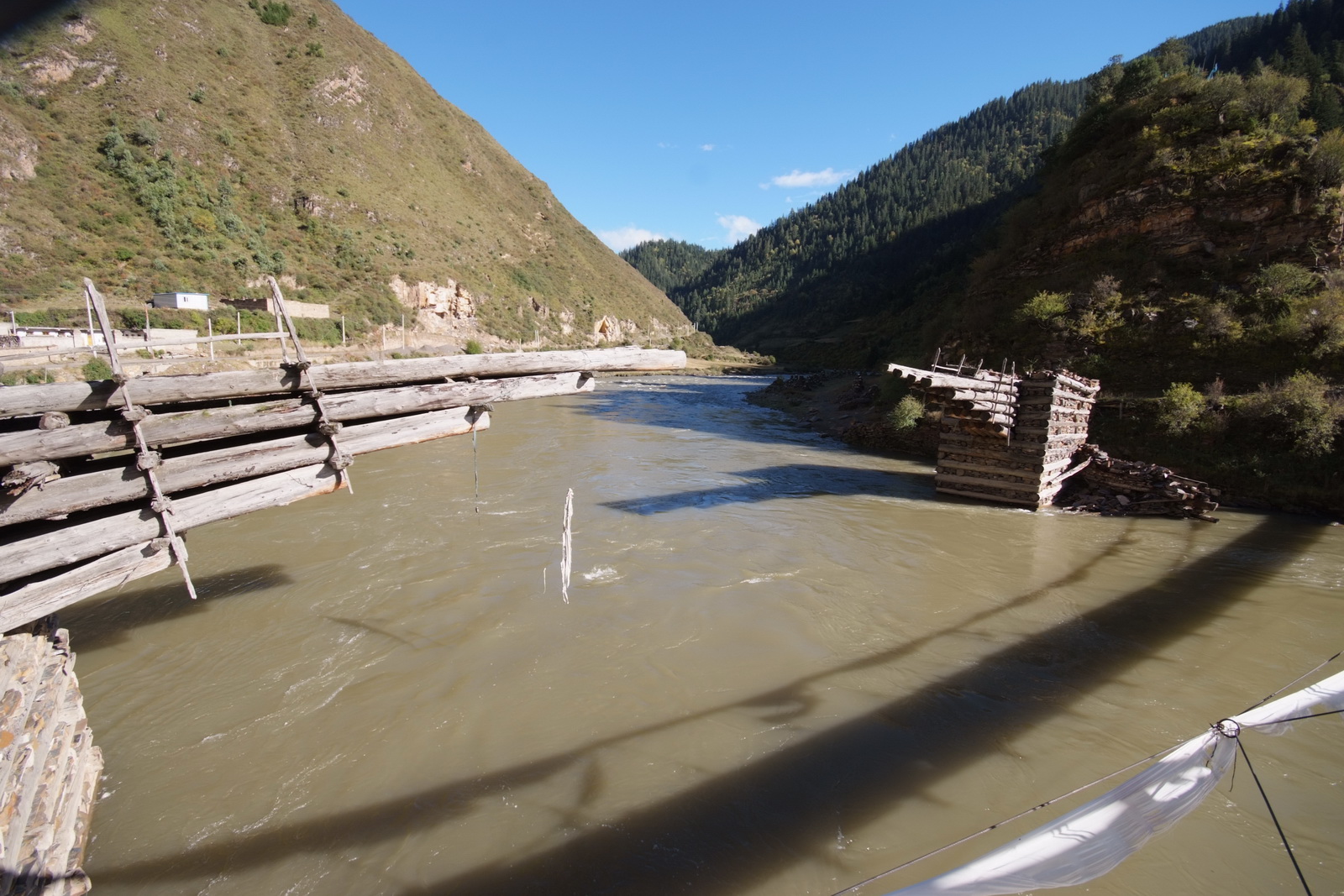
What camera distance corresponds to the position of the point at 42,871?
3.11m

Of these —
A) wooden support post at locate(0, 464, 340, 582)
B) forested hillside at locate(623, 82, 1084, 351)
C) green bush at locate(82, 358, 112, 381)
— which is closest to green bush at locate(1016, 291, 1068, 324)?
wooden support post at locate(0, 464, 340, 582)

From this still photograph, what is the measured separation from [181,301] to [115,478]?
1319 inches

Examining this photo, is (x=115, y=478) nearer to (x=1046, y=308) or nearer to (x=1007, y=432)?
(x=1007, y=432)

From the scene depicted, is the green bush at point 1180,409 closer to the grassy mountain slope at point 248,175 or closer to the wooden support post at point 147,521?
the wooden support post at point 147,521

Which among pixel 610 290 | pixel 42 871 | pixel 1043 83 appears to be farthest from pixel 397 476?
pixel 1043 83

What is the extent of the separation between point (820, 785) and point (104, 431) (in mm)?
5878

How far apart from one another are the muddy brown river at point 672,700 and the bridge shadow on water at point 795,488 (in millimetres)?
1635

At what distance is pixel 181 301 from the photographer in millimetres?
29484

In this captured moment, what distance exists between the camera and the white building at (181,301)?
1154 inches

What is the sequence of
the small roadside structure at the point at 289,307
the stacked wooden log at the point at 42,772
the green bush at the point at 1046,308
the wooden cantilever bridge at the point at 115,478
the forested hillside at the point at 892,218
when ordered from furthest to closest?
the forested hillside at the point at 892,218 < the small roadside structure at the point at 289,307 < the green bush at the point at 1046,308 < the wooden cantilever bridge at the point at 115,478 < the stacked wooden log at the point at 42,772

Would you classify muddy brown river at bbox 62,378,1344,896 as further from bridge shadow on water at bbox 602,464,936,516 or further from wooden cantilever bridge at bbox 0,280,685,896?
bridge shadow on water at bbox 602,464,936,516

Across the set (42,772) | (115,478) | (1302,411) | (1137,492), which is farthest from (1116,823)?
(1302,411)

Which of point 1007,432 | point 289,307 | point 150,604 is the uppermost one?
point 289,307

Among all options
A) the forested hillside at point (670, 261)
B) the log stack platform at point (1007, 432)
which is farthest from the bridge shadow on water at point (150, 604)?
the forested hillside at point (670, 261)
